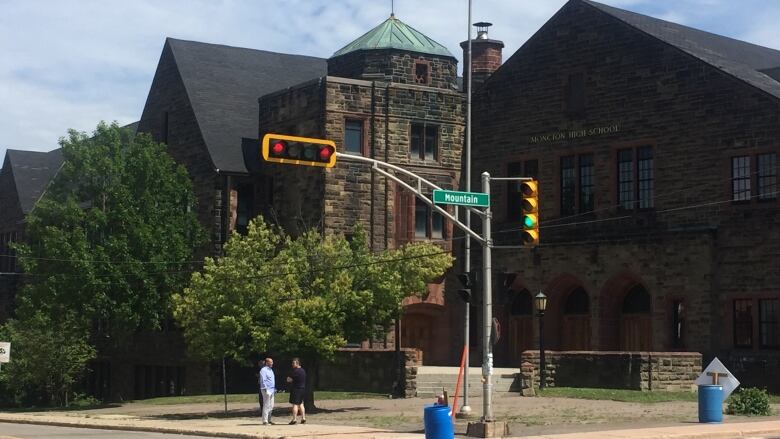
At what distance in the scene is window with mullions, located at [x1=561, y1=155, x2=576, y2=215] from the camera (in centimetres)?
4531

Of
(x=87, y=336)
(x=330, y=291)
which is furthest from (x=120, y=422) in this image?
(x=87, y=336)

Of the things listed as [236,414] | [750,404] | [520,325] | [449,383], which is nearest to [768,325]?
[750,404]

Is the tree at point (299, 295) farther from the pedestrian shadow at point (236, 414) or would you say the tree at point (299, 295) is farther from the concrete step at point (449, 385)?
the concrete step at point (449, 385)

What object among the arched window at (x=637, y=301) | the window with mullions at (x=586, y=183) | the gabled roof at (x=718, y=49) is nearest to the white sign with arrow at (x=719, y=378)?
the gabled roof at (x=718, y=49)

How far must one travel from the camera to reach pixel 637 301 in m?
43.3

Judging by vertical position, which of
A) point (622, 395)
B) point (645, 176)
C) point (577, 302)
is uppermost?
point (645, 176)

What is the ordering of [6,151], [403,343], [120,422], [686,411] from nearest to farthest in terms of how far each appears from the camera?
1. [686,411]
2. [120,422]
3. [403,343]
4. [6,151]

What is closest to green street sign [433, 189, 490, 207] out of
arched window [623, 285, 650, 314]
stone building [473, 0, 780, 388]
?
stone building [473, 0, 780, 388]

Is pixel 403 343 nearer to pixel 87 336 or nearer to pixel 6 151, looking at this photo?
pixel 87 336

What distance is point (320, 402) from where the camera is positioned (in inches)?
1540

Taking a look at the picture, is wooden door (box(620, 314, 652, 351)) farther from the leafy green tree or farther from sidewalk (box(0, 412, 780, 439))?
the leafy green tree

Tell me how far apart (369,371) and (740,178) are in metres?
13.8

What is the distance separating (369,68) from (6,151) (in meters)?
31.6

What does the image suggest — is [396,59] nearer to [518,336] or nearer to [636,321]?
[518,336]
